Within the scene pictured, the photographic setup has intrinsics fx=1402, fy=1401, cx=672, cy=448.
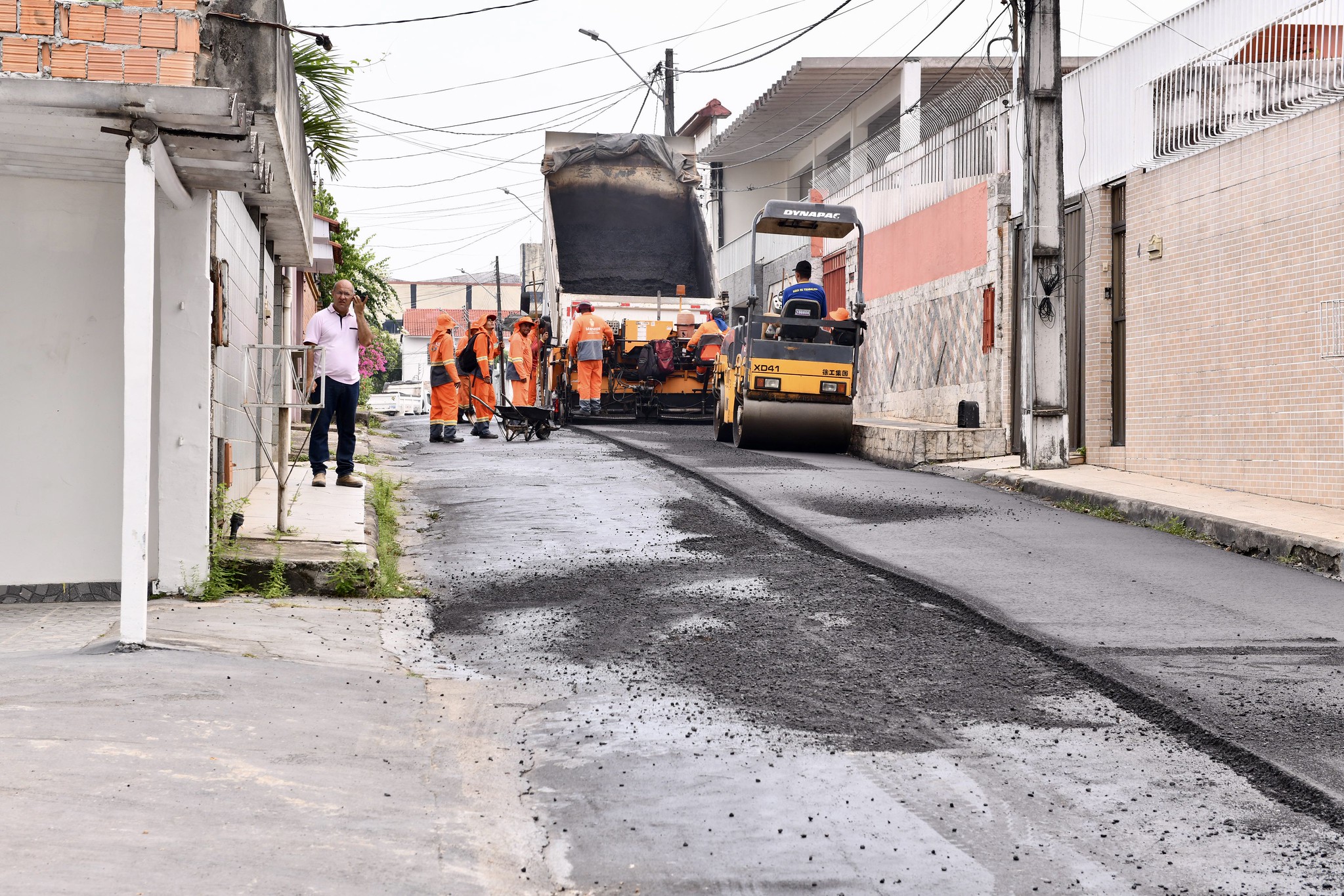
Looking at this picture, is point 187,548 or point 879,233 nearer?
point 187,548

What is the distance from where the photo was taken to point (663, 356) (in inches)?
813

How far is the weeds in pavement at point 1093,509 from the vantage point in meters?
11.0

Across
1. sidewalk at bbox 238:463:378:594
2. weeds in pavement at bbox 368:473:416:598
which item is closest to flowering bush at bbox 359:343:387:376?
weeds in pavement at bbox 368:473:416:598

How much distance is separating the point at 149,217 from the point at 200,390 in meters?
1.63

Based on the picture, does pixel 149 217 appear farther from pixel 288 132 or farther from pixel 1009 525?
pixel 1009 525

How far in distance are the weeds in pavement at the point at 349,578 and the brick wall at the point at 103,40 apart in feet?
8.62

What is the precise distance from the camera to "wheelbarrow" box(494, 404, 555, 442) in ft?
56.1

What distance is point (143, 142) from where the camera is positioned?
5824mm

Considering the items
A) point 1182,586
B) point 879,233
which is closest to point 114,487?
point 1182,586

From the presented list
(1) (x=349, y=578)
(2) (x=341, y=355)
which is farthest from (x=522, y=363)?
(1) (x=349, y=578)

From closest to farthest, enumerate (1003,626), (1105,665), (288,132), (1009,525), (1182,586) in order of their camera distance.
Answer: (1105,665) → (1003,626) → (1182,586) → (288,132) → (1009,525)

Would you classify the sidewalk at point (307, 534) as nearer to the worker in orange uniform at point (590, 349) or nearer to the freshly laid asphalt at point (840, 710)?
the freshly laid asphalt at point (840, 710)

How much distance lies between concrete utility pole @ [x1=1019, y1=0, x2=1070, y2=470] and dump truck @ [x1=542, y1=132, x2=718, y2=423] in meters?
7.54

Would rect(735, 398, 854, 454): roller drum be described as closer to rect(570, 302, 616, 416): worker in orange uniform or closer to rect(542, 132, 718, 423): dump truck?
rect(570, 302, 616, 416): worker in orange uniform
